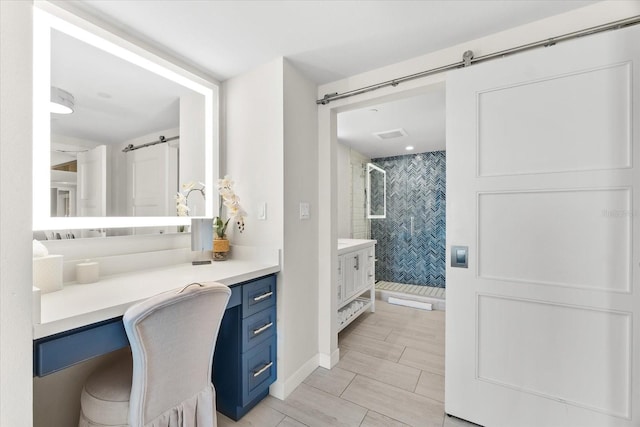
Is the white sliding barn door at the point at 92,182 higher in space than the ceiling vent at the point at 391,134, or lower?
lower

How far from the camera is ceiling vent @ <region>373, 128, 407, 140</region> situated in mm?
3389

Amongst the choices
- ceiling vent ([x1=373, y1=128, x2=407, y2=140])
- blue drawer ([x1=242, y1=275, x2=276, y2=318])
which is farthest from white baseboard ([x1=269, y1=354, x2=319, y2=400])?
ceiling vent ([x1=373, y1=128, x2=407, y2=140])

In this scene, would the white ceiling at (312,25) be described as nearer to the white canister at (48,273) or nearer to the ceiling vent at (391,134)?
the white canister at (48,273)

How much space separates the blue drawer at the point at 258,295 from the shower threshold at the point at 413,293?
8.57 ft

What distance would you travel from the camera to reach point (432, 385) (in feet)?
6.14

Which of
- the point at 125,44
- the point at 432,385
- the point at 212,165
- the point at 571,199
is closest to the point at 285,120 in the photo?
the point at 212,165

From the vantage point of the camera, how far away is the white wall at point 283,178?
70.8 inches

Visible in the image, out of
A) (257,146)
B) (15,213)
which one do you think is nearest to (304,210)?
(257,146)

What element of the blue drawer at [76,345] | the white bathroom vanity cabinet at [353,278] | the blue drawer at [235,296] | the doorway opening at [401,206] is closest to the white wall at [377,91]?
the white bathroom vanity cabinet at [353,278]

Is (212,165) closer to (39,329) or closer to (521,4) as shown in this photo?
(39,329)

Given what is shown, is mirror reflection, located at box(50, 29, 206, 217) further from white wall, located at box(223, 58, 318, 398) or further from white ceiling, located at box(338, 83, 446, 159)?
white ceiling, located at box(338, 83, 446, 159)

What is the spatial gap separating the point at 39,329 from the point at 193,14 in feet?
5.06

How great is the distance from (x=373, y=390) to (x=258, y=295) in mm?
1063

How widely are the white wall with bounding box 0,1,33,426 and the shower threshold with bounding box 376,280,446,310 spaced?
3.71 meters
